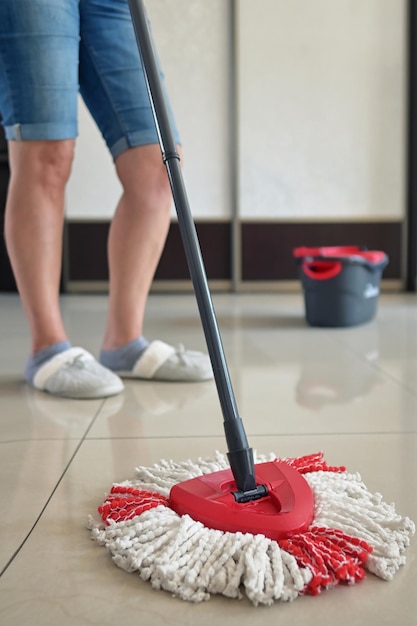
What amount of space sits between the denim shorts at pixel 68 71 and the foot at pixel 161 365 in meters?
0.38

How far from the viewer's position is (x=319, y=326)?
7.40ft

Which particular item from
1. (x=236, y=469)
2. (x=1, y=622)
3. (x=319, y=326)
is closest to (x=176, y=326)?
(x=319, y=326)

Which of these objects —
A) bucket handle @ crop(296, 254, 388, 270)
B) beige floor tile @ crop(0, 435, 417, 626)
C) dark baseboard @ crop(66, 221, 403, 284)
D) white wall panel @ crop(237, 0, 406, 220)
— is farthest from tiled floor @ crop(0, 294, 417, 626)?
white wall panel @ crop(237, 0, 406, 220)

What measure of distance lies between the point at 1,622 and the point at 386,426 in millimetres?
681

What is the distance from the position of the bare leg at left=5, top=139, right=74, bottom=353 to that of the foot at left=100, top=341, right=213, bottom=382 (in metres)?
0.15

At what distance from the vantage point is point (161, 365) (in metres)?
1.45

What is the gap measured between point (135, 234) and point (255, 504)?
818mm

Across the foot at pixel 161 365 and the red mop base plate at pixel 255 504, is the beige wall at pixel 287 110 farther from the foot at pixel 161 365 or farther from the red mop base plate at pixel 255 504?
the red mop base plate at pixel 255 504

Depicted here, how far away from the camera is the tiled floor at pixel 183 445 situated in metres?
0.59

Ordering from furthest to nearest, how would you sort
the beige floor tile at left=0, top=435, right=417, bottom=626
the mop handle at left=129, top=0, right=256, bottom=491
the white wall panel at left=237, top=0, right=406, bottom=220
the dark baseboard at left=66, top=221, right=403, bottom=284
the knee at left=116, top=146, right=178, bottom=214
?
the dark baseboard at left=66, top=221, right=403, bottom=284 → the white wall panel at left=237, top=0, right=406, bottom=220 → the knee at left=116, top=146, right=178, bottom=214 → the mop handle at left=129, top=0, right=256, bottom=491 → the beige floor tile at left=0, top=435, right=417, bottom=626

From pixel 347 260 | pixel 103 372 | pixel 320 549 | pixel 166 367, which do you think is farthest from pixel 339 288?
pixel 320 549

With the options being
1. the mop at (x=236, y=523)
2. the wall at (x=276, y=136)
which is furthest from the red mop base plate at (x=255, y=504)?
the wall at (x=276, y=136)

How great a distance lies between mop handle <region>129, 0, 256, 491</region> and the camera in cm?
71

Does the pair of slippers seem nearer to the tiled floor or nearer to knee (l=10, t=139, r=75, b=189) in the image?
the tiled floor
